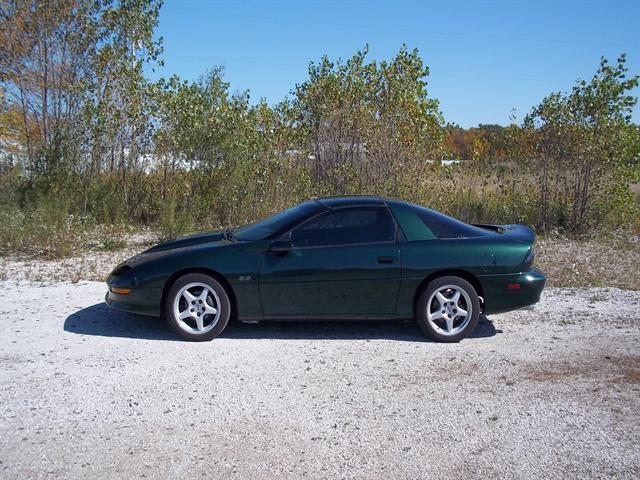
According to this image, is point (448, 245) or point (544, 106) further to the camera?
point (544, 106)

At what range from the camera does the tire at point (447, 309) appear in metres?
5.95

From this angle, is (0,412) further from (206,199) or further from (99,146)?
(99,146)

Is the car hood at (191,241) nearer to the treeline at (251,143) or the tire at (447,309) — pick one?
the tire at (447,309)

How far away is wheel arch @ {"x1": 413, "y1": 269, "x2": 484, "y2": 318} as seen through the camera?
19.7 ft

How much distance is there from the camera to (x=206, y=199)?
13195 millimetres

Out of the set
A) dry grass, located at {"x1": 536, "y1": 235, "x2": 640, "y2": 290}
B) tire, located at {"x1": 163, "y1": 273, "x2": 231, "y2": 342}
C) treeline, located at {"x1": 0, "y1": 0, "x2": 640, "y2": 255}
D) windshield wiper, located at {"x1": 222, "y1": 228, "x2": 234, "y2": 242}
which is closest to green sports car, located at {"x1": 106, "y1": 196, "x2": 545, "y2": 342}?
tire, located at {"x1": 163, "y1": 273, "x2": 231, "y2": 342}

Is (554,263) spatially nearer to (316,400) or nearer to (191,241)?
(191,241)

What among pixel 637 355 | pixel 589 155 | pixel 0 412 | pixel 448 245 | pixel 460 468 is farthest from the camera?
pixel 589 155

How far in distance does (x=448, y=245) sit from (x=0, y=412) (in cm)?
402

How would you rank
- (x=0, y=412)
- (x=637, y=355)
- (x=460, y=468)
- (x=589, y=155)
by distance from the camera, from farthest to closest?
(x=589, y=155) → (x=637, y=355) → (x=0, y=412) → (x=460, y=468)

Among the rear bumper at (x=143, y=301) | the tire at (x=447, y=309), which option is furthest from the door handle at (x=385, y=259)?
the rear bumper at (x=143, y=301)

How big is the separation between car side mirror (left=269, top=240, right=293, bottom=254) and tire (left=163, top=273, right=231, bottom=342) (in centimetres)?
60

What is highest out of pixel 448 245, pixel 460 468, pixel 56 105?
pixel 56 105

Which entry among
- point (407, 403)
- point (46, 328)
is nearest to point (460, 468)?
point (407, 403)
